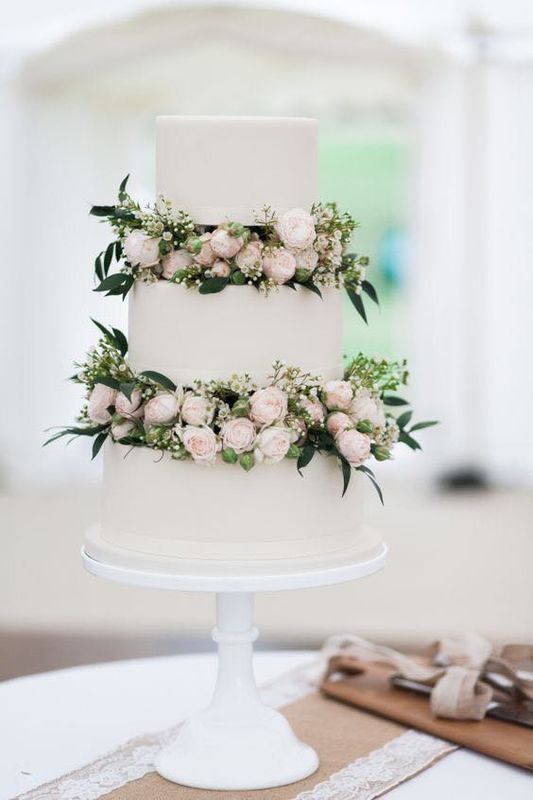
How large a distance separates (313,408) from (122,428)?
354 mm

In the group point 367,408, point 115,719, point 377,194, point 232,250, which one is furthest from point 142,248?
point 377,194

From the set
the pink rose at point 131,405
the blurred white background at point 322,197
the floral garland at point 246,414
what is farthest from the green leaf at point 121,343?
the blurred white background at point 322,197

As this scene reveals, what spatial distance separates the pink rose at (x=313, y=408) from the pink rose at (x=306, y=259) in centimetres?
24

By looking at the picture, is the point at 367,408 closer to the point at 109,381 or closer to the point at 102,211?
the point at 109,381

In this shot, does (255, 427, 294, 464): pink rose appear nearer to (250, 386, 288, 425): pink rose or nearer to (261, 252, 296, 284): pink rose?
(250, 386, 288, 425): pink rose

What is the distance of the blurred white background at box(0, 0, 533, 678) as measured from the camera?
763 cm

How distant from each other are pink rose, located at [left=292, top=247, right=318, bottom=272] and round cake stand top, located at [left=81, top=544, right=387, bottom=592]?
54cm

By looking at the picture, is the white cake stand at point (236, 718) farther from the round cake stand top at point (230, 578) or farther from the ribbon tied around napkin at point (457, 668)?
the ribbon tied around napkin at point (457, 668)

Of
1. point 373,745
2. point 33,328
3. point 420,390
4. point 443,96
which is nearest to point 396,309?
point 420,390

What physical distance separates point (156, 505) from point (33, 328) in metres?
6.13

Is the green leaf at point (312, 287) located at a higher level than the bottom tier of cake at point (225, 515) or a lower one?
higher

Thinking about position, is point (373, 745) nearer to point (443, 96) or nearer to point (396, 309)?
point (443, 96)

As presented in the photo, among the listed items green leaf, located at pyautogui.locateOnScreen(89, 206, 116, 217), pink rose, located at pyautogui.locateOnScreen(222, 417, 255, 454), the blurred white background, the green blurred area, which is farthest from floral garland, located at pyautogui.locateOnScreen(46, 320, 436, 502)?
the green blurred area

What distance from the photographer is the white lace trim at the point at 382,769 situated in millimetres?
2188
